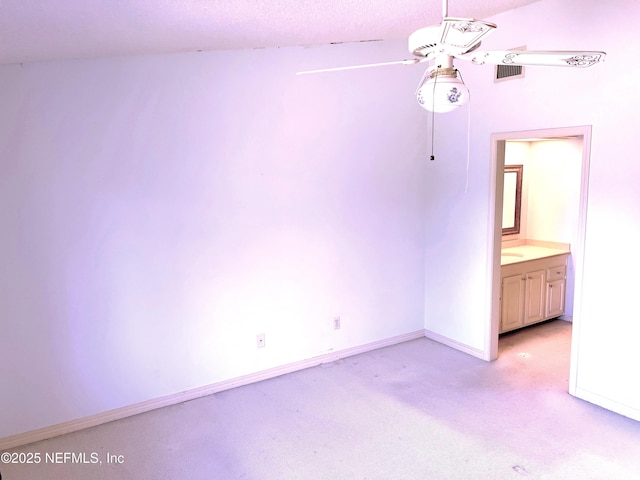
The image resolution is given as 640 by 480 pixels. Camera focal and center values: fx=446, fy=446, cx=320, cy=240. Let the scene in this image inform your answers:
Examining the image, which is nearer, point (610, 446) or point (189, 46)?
point (610, 446)

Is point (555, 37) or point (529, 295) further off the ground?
point (555, 37)

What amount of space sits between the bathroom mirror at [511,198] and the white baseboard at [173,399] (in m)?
1.87

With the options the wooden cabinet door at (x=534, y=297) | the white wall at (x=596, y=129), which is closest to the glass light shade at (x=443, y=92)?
the white wall at (x=596, y=129)

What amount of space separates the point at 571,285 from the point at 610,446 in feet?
8.23

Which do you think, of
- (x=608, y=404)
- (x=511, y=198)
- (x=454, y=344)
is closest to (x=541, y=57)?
(x=608, y=404)

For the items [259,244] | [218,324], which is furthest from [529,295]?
[218,324]

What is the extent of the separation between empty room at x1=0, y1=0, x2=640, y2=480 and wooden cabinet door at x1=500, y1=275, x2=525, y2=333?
75mm

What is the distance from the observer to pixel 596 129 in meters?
3.04

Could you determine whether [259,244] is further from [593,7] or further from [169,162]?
[593,7]

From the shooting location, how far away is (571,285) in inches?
193

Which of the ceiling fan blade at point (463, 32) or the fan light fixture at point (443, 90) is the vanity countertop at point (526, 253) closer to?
the fan light fixture at point (443, 90)

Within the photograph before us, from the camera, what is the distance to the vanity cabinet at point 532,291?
14.3 ft

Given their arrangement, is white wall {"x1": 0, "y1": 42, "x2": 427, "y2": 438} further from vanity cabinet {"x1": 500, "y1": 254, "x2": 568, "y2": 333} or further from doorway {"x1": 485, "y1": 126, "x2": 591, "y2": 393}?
vanity cabinet {"x1": 500, "y1": 254, "x2": 568, "y2": 333}

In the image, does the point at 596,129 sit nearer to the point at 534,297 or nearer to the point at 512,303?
the point at 512,303
